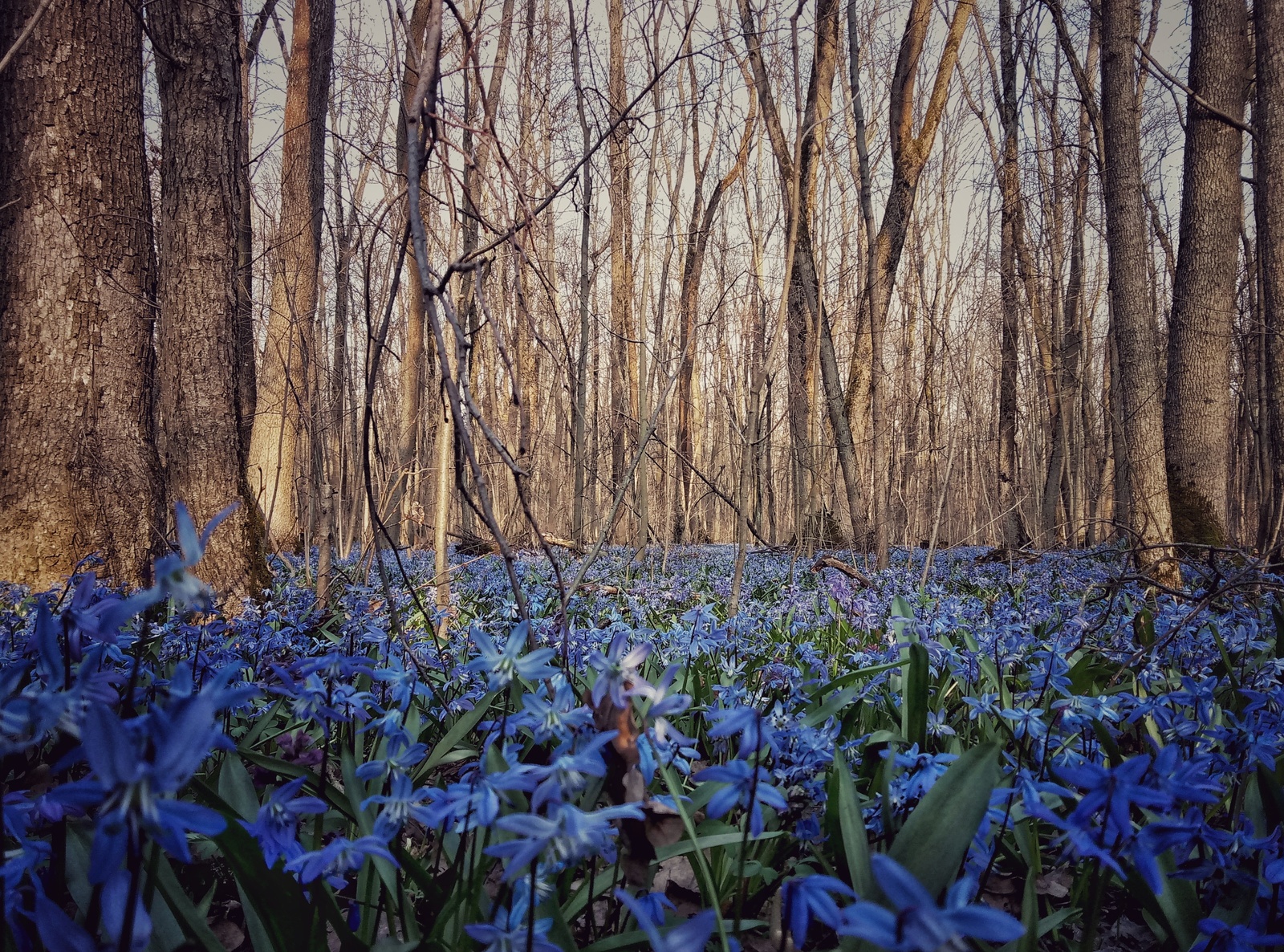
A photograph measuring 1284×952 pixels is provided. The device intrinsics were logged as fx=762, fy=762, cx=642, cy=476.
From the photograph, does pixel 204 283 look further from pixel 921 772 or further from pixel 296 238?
pixel 921 772

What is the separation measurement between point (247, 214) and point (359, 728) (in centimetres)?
630

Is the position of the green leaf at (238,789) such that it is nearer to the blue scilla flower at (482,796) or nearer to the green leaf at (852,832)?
the blue scilla flower at (482,796)

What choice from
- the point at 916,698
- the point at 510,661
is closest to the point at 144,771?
the point at 510,661

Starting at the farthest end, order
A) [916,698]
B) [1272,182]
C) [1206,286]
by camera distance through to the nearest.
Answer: [1206,286], [1272,182], [916,698]

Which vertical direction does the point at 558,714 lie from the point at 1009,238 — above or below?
below

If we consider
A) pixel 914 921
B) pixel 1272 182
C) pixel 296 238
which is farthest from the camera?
pixel 296 238

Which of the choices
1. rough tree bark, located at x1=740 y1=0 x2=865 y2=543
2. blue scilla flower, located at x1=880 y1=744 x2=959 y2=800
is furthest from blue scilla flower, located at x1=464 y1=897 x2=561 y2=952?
rough tree bark, located at x1=740 y1=0 x2=865 y2=543

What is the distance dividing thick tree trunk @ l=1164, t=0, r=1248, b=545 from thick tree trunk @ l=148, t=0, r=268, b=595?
21.8ft

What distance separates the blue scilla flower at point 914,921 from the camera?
47cm

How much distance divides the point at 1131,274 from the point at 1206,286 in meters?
1.25

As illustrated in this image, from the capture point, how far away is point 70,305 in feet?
13.2

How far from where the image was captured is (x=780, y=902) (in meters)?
1.21

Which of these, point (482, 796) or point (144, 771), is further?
point (482, 796)

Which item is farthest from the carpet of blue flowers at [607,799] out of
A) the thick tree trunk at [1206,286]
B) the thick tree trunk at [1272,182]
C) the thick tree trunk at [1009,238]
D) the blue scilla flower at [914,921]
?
the thick tree trunk at [1009,238]
